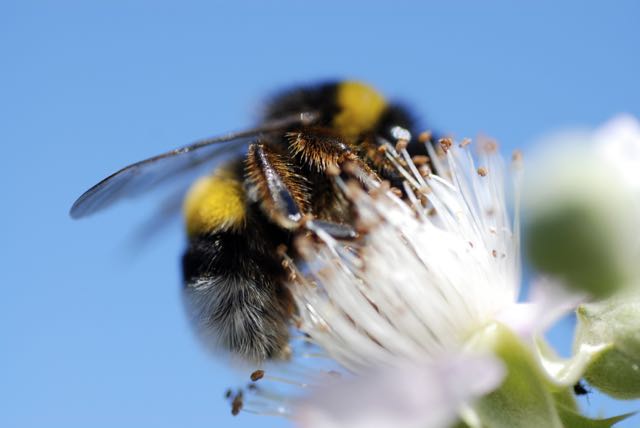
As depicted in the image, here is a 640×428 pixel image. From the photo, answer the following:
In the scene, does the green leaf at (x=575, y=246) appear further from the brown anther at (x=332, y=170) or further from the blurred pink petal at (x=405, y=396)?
the brown anther at (x=332, y=170)

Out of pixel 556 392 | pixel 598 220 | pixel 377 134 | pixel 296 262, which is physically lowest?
pixel 556 392

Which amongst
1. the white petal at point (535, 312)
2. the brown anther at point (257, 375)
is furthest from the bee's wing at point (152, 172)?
the white petal at point (535, 312)

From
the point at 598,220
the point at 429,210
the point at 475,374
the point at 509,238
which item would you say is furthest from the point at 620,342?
the point at 598,220

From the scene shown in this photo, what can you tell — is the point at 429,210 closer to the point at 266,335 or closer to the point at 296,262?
the point at 296,262

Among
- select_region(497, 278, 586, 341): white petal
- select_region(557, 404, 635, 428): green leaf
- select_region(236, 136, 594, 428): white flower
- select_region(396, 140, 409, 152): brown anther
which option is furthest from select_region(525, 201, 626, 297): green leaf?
select_region(396, 140, 409, 152): brown anther

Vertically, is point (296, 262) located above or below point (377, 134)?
below

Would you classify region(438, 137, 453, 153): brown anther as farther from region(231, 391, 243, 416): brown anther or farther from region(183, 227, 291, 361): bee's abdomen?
region(231, 391, 243, 416): brown anther

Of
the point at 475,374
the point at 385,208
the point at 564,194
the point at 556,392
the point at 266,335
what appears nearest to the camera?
the point at 564,194
